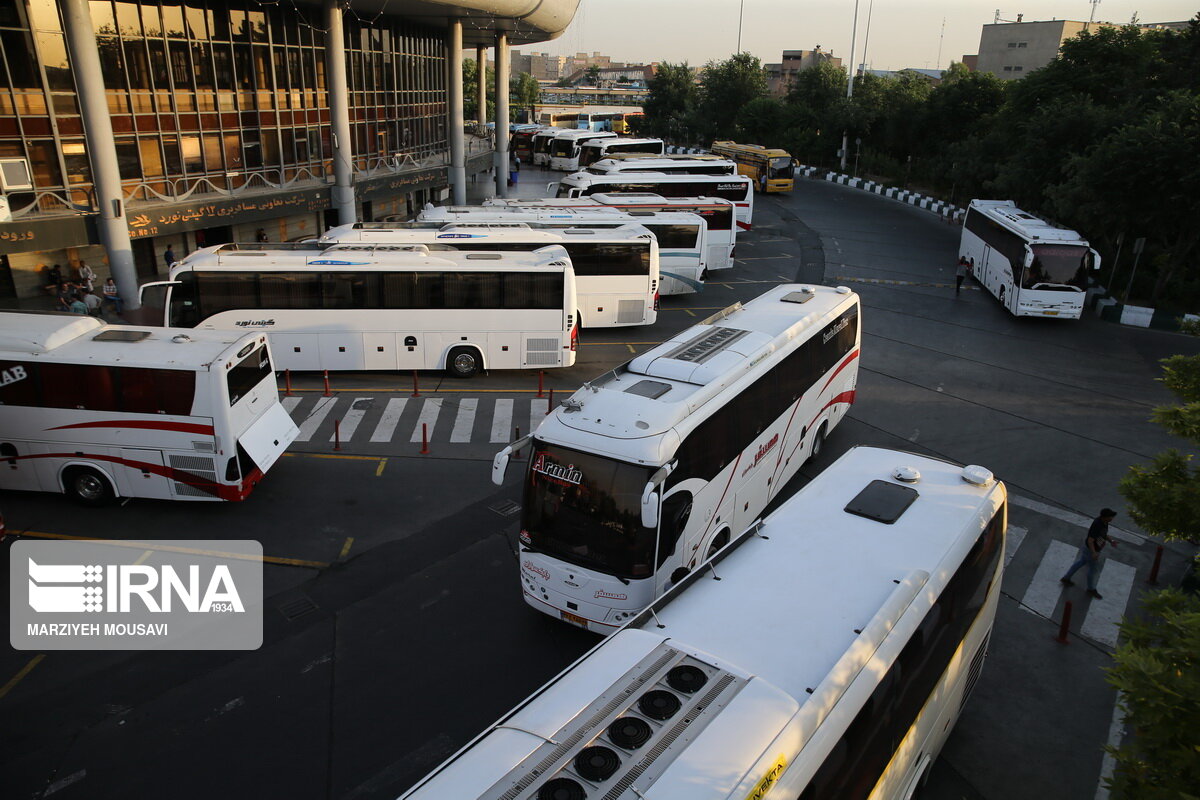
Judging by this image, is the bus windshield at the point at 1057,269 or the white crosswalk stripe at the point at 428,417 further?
the bus windshield at the point at 1057,269

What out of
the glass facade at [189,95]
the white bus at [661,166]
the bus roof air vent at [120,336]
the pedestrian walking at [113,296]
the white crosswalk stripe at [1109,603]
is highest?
the glass facade at [189,95]

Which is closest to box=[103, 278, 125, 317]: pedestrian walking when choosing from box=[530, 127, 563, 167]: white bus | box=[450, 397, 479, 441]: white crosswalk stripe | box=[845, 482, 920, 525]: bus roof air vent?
box=[450, 397, 479, 441]: white crosswalk stripe

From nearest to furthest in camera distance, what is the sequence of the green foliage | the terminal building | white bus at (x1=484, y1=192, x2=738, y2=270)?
the green foliage → the terminal building → white bus at (x1=484, y1=192, x2=738, y2=270)

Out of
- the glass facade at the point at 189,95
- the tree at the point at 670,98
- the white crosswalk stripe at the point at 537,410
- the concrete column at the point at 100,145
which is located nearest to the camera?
the white crosswalk stripe at the point at 537,410

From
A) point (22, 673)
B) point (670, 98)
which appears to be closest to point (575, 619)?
point (22, 673)

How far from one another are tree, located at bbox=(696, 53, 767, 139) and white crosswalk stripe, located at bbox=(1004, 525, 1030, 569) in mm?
67328

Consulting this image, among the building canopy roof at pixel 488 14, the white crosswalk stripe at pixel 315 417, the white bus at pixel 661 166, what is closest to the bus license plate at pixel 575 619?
the white crosswalk stripe at pixel 315 417

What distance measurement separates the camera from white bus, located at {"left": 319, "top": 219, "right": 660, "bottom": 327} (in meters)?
22.4

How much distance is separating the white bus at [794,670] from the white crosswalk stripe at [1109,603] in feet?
9.99

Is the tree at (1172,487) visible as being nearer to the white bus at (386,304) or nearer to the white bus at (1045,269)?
the white bus at (386,304)

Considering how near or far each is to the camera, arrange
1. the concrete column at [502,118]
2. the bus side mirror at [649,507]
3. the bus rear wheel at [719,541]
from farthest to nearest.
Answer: the concrete column at [502,118] < the bus rear wheel at [719,541] < the bus side mirror at [649,507]

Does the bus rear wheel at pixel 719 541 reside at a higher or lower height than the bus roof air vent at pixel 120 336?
lower

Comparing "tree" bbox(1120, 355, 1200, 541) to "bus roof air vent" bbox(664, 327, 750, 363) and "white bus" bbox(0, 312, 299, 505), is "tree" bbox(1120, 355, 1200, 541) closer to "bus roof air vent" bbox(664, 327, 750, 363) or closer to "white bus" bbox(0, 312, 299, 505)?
"bus roof air vent" bbox(664, 327, 750, 363)

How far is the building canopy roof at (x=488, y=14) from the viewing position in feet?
107
